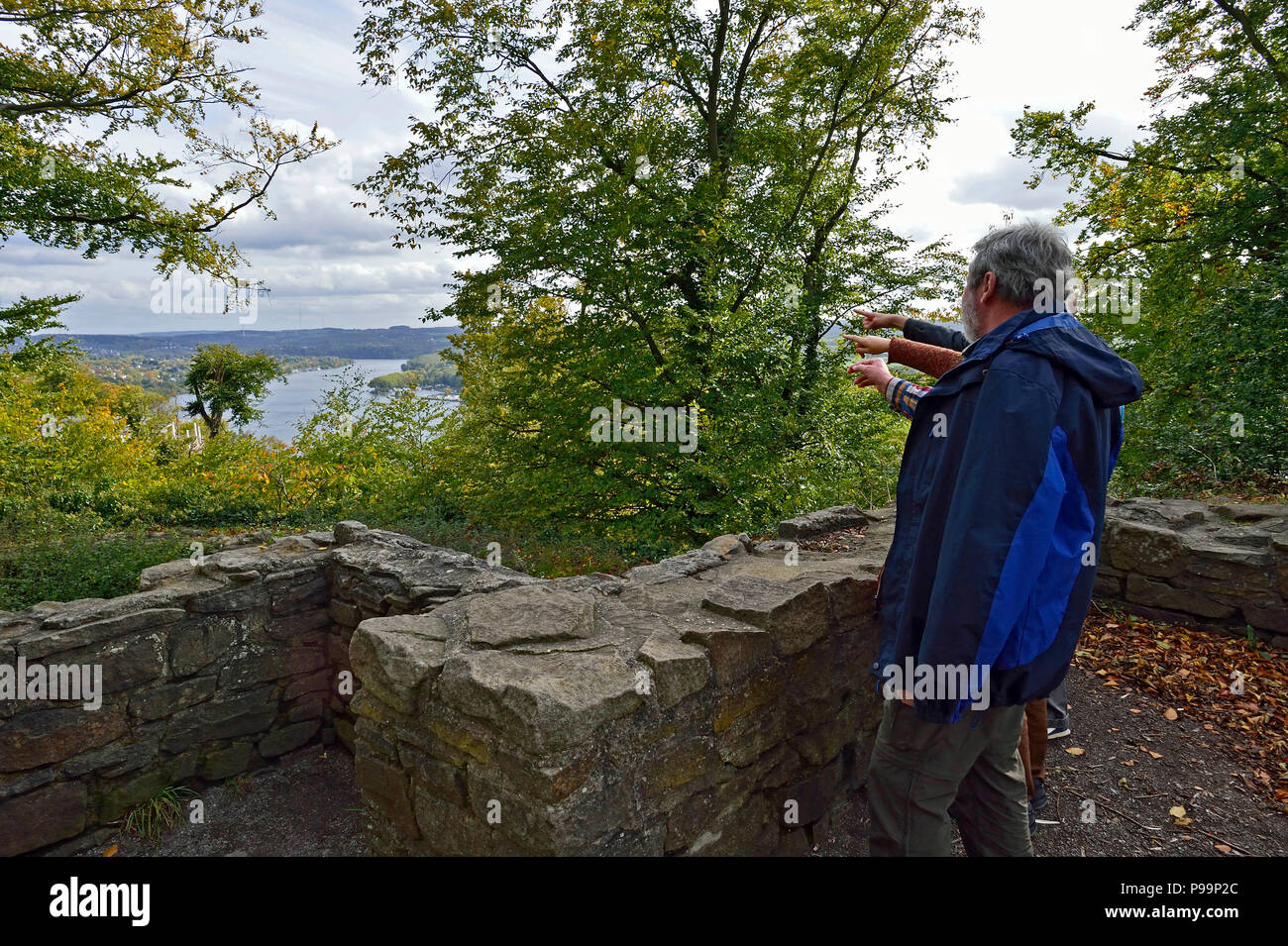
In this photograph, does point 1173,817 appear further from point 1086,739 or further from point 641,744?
point 641,744

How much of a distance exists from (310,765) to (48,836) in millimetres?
1390

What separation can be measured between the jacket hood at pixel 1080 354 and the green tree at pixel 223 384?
28.2 metres

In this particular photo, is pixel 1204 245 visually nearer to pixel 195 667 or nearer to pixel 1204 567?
pixel 1204 567

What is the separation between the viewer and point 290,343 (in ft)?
138

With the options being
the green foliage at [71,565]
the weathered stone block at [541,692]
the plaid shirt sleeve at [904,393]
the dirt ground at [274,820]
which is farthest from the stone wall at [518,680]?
the green foliage at [71,565]

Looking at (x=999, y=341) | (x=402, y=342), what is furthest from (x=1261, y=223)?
(x=402, y=342)

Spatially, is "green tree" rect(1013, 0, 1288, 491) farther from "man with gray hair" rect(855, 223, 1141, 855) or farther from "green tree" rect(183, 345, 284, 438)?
"green tree" rect(183, 345, 284, 438)

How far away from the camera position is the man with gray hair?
69.4 inches

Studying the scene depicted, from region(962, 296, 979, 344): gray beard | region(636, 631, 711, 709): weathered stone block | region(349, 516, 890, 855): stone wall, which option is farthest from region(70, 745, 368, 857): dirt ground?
region(962, 296, 979, 344): gray beard

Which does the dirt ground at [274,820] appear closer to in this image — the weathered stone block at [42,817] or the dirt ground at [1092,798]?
the dirt ground at [1092,798]

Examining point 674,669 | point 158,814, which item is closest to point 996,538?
point 674,669

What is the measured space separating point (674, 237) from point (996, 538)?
26.6 feet

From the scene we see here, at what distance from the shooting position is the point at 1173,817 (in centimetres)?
324

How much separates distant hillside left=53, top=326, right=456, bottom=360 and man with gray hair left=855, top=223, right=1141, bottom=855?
29.0 metres
